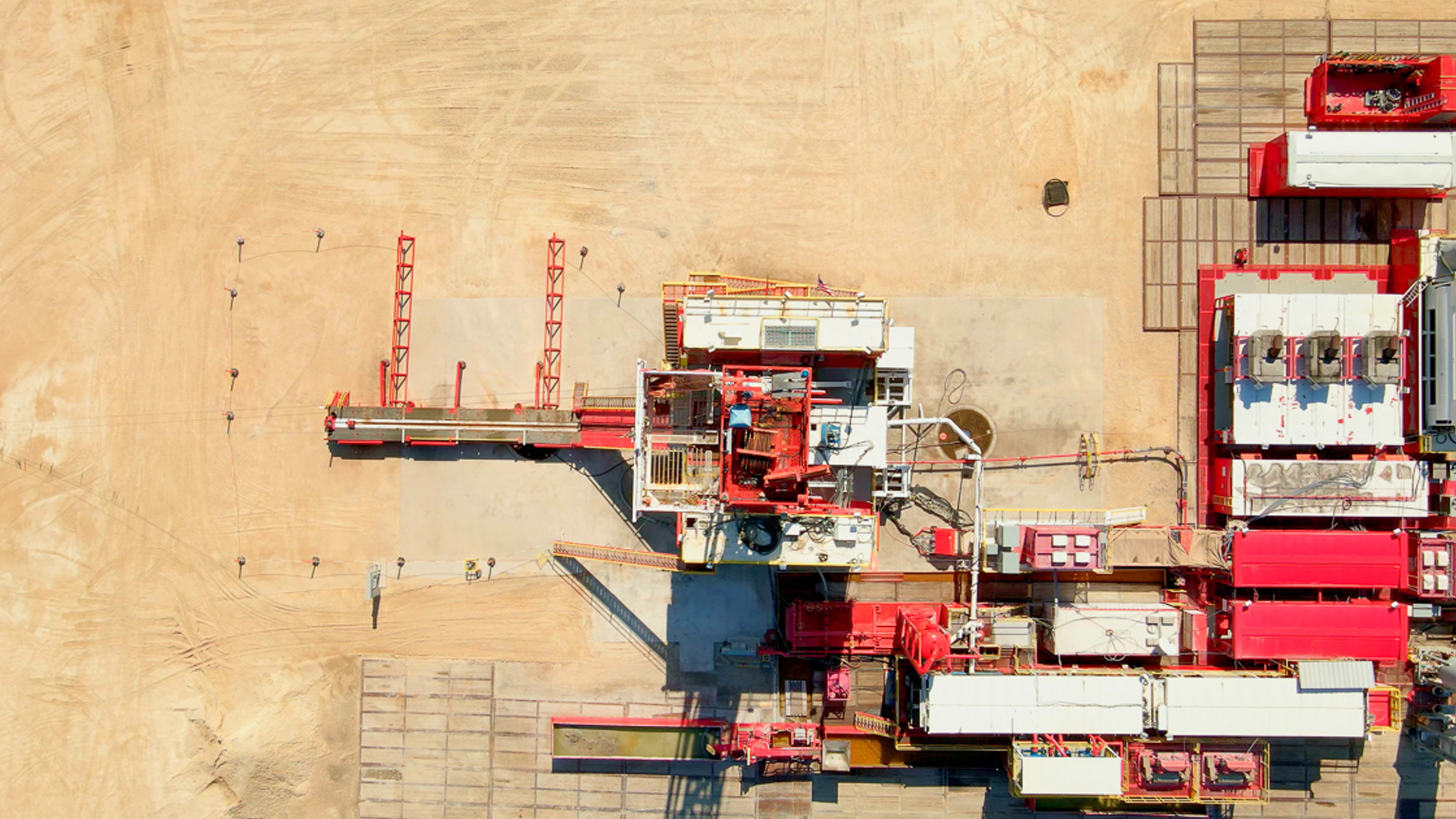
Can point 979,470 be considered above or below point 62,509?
above

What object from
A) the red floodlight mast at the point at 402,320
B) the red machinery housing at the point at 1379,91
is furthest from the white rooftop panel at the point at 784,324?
the red machinery housing at the point at 1379,91

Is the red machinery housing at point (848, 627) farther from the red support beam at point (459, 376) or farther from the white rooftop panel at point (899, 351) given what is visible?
the red support beam at point (459, 376)

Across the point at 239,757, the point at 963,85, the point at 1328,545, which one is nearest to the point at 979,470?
the point at 1328,545

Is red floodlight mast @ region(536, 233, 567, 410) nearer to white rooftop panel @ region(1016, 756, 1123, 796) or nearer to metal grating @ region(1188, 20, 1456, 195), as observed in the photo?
white rooftop panel @ region(1016, 756, 1123, 796)

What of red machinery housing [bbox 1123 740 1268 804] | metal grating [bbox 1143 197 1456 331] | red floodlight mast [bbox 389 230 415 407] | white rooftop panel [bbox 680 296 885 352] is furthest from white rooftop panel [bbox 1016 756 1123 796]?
red floodlight mast [bbox 389 230 415 407]

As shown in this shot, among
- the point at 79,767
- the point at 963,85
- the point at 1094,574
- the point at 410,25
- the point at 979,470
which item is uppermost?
the point at 410,25

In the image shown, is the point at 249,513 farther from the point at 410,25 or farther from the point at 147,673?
the point at 410,25

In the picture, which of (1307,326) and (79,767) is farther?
(79,767)
